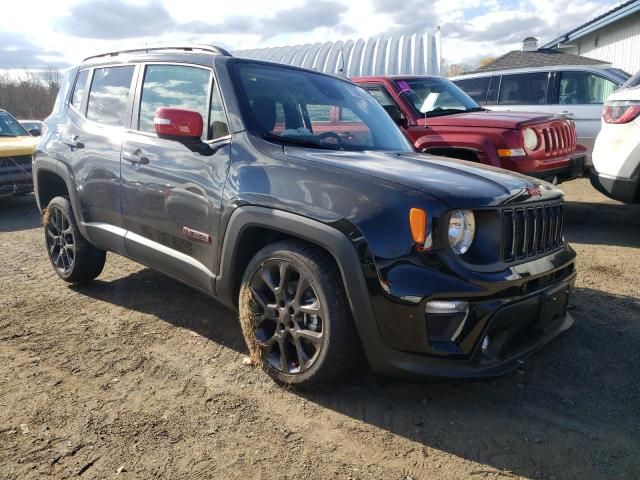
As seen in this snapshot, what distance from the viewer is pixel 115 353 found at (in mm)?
3520

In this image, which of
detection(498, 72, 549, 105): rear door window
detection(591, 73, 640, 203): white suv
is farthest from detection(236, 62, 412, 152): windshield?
detection(498, 72, 549, 105): rear door window

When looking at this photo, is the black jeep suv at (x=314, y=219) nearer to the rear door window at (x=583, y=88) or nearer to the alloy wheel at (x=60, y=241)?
the alloy wheel at (x=60, y=241)

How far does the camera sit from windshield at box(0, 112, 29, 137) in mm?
10289

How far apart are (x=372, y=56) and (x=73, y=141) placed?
625 inches

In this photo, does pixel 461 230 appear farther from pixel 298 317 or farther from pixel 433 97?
pixel 433 97

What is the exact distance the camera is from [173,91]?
3.69 m

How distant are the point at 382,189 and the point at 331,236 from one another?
331mm

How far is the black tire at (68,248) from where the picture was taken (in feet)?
15.0

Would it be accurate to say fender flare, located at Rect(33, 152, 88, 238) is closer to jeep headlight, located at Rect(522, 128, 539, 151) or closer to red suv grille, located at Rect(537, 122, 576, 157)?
jeep headlight, located at Rect(522, 128, 539, 151)

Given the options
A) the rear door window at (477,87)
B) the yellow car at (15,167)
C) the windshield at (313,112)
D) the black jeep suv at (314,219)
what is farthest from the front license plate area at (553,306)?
the yellow car at (15,167)

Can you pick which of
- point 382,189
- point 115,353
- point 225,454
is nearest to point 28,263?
point 115,353

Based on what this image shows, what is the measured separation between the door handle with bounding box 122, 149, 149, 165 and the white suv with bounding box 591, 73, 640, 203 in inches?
185

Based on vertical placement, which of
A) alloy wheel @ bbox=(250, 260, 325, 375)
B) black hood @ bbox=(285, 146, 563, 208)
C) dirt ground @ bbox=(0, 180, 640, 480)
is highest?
black hood @ bbox=(285, 146, 563, 208)

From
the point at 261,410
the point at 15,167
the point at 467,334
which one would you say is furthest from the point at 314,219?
the point at 15,167
